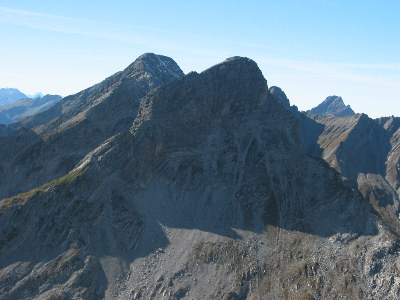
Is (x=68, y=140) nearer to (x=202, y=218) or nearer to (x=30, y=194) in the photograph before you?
(x=30, y=194)

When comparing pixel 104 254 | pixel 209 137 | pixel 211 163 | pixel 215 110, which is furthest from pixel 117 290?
pixel 215 110

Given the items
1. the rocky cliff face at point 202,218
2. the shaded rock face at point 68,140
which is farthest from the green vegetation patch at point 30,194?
the shaded rock face at point 68,140

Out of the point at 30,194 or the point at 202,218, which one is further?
the point at 202,218

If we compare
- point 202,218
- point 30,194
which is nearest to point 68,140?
Result: point 30,194

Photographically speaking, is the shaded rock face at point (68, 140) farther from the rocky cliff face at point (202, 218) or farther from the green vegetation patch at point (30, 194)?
the green vegetation patch at point (30, 194)

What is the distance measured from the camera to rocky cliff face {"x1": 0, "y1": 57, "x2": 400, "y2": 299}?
95625mm

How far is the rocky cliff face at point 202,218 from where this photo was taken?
314ft

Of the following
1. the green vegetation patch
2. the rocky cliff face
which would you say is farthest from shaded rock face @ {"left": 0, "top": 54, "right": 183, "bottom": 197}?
the green vegetation patch

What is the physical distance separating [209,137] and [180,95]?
20883mm

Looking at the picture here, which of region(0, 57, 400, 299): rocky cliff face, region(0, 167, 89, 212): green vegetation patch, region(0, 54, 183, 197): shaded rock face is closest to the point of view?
region(0, 57, 400, 299): rocky cliff face

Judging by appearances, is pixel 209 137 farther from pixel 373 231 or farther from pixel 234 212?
pixel 373 231

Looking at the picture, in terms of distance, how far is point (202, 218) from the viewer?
116188mm

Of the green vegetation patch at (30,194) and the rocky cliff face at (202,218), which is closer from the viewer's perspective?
the rocky cliff face at (202,218)

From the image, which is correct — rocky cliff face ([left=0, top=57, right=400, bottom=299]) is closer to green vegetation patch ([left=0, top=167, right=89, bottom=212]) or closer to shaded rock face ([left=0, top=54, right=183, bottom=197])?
green vegetation patch ([left=0, top=167, right=89, bottom=212])
